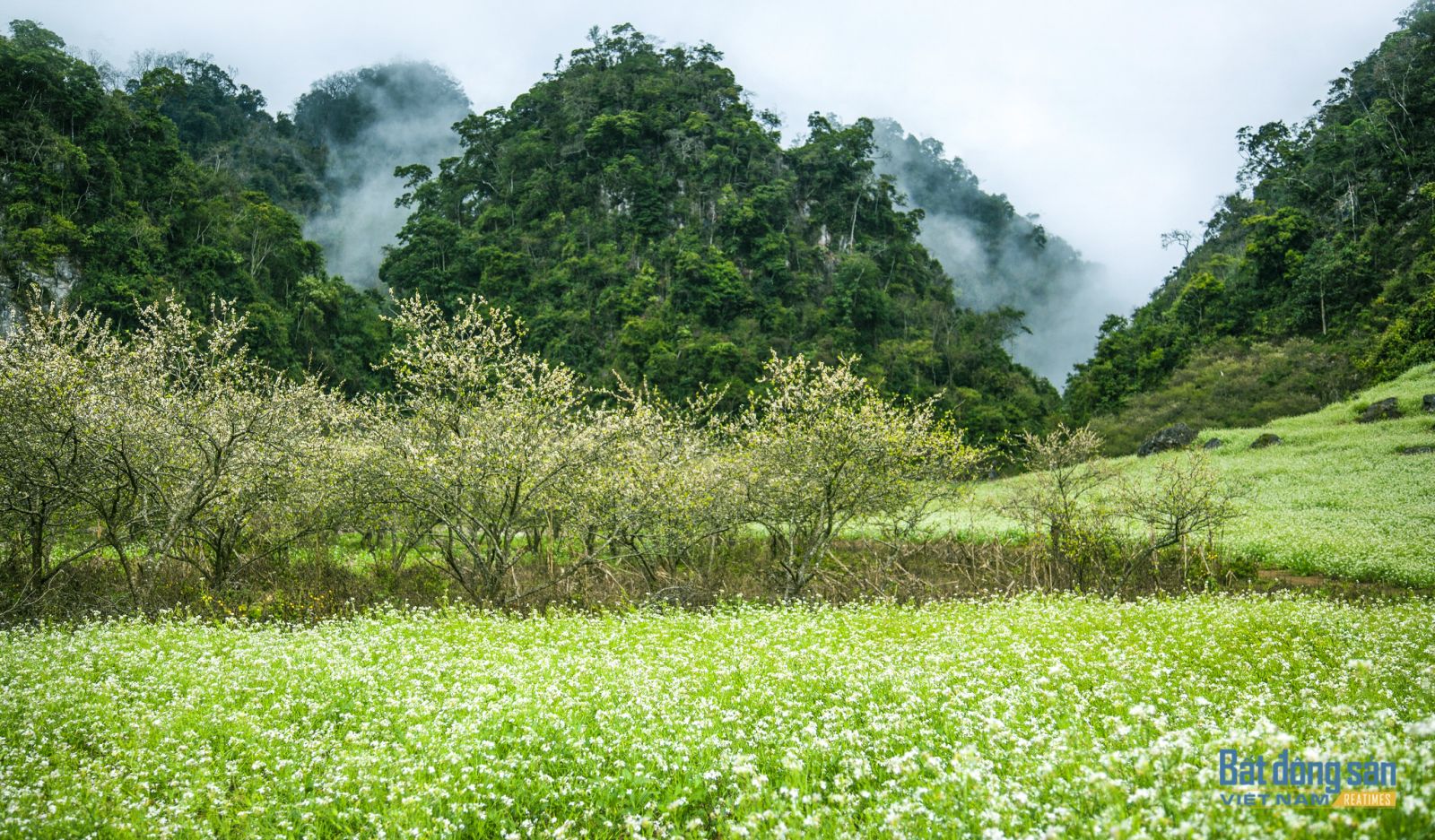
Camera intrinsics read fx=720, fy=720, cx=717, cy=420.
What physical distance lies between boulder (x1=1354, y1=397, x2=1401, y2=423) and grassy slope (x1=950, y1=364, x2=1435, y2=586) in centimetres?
47

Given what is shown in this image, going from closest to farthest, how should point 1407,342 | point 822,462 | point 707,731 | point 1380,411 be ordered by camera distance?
point 707,731 → point 822,462 → point 1380,411 → point 1407,342

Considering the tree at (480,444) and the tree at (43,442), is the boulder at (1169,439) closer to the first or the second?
the tree at (480,444)

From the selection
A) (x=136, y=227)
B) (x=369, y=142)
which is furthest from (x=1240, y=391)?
(x=369, y=142)

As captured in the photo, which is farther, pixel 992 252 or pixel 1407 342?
pixel 992 252

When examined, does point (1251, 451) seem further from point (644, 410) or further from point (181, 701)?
point (181, 701)

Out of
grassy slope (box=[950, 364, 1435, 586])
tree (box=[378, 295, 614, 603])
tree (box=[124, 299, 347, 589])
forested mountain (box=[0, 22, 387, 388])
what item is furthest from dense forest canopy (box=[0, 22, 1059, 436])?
tree (box=[378, 295, 614, 603])

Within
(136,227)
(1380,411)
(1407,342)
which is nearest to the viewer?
(1380,411)

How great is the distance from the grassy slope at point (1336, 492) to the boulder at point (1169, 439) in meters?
1.57

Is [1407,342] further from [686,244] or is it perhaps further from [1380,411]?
[686,244]

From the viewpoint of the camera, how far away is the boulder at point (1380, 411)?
137ft

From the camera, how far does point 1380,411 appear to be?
42.4 metres

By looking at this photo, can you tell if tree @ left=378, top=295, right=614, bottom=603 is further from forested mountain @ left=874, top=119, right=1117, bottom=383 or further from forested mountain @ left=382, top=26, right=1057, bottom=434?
forested mountain @ left=874, top=119, right=1117, bottom=383

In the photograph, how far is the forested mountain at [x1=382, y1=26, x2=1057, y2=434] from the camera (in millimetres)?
73875

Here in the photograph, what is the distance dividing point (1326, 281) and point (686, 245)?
202 ft
